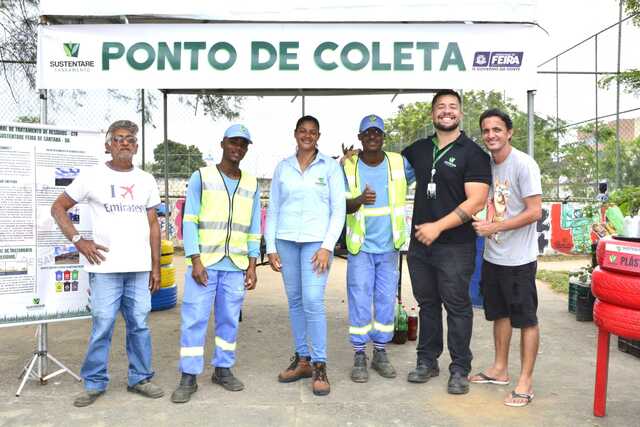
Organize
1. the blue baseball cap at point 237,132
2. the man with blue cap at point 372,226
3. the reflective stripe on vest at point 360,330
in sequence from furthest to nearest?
the reflective stripe on vest at point 360,330
the man with blue cap at point 372,226
the blue baseball cap at point 237,132

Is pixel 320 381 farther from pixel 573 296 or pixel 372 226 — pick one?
pixel 573 296

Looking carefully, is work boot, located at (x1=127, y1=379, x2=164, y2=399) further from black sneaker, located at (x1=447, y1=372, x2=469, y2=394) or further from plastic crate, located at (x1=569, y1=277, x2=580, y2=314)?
plastic crate, located at (x1=569, y1=277, x2=580, y2=314)

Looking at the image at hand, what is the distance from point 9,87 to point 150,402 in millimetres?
6430

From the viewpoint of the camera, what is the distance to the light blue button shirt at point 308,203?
4285mm

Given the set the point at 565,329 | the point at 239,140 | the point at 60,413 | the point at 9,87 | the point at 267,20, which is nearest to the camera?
the point at 60,413

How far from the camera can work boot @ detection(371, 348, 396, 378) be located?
466cm

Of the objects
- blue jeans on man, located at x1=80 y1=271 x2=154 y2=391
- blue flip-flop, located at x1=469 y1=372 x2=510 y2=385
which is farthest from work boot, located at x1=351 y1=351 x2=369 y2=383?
blue jeans on man, located at x1=80 y1=271 x2=154 y2=391

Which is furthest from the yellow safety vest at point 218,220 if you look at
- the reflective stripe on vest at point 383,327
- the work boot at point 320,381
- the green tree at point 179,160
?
the green tree at point 179,160

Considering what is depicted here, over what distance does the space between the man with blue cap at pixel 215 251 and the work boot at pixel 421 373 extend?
1.40 metres

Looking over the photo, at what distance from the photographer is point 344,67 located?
459cm

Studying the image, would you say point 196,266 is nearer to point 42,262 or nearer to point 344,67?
point 42,262

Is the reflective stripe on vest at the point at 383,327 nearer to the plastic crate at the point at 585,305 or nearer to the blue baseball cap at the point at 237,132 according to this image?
the blue baseball cap at the point at 237,132

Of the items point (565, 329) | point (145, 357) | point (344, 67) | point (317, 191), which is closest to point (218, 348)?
point (145, 357)

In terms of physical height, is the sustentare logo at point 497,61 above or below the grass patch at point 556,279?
above
